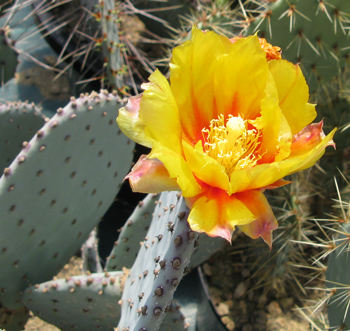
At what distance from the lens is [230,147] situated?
63 cm

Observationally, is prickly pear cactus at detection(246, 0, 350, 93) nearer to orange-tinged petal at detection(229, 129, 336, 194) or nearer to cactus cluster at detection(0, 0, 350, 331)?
cactus cluster at detection(0, 0, 350, 331)

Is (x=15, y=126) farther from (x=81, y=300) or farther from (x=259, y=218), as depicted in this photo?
(x=259, y=218)

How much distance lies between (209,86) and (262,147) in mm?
131

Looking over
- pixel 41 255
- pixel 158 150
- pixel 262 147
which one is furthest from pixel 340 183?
pixel 158 150

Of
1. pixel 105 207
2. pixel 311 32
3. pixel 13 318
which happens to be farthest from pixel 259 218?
pixel 13 318

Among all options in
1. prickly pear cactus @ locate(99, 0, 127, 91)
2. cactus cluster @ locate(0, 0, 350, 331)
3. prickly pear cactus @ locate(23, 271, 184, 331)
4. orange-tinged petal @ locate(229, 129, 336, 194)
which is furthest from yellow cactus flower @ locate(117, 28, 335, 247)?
prickly pear cactus @ locate(99, 0, 127, 91)

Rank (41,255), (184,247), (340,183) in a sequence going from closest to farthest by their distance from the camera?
1. (184,247)
2. (41,255)
3. (340,183)

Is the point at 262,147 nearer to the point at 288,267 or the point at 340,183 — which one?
the point at 288,267

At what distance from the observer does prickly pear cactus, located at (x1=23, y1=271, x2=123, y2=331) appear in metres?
0.91

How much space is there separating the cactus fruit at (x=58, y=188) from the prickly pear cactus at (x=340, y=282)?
60 cm

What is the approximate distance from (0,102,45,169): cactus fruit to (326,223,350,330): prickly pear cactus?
0.93m

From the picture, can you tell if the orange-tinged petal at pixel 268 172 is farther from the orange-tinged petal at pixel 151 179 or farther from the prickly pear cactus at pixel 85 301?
the prickly pear cactus at pixel 85 301

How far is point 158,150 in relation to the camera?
0.48 meters

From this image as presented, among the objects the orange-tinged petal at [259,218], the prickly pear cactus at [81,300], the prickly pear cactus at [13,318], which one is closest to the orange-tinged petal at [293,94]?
the orange-tinged petal at [259,218]
